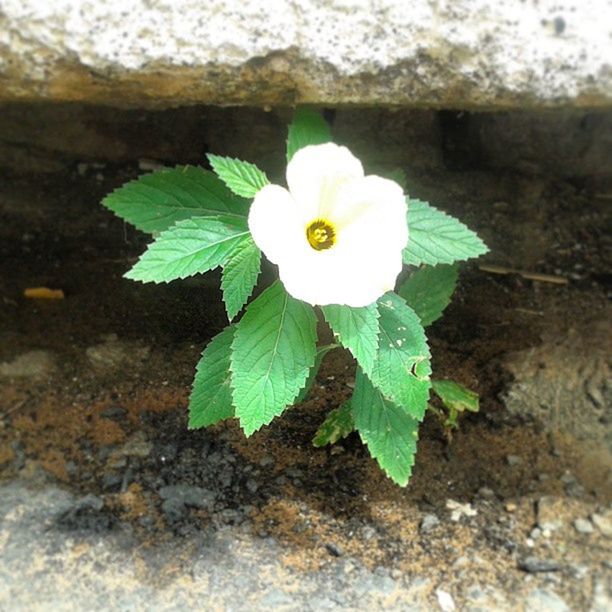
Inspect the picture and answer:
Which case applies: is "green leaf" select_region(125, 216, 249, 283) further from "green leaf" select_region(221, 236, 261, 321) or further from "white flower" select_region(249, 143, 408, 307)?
"white flower" select_region(249, 143, 408, 307)

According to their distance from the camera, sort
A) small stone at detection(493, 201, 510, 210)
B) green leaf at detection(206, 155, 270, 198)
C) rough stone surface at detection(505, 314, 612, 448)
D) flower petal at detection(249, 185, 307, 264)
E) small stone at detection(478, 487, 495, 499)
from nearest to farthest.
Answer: flower petal at detection(249, 185, 307, 264)
green leaf at detection(206, 155, 270, 198)
small stone at detection(478, 487, 495, 499)
rough stone surface at detection(505, 314, 612, 448)
small stone at detection(493, 201, 510, 210)

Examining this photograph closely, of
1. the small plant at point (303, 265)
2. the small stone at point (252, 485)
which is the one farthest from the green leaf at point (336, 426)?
the small stone at point (252, 485)

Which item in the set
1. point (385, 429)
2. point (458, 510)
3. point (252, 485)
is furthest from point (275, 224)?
point (458, 510)

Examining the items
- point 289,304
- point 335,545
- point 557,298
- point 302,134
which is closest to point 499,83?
point 302,134

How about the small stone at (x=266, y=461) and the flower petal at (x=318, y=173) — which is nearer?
the flower petal at (x=318, y=173)

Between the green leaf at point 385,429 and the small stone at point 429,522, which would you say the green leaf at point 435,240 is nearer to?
the green leaf at point 385,429

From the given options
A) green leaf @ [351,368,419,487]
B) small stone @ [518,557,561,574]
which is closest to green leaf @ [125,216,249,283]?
green leaf @ [351,368,419,487]
